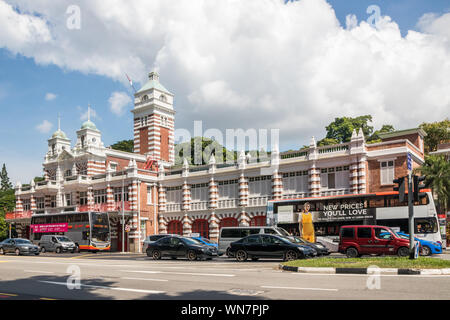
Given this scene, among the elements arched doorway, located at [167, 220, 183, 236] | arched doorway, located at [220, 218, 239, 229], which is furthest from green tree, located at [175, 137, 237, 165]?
arched doorway, located at [220, 218, 239, 229]

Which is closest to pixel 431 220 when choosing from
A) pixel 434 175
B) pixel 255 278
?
pixel 434 175

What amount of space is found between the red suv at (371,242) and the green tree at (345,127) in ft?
118

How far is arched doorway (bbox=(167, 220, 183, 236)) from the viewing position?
1846 inches

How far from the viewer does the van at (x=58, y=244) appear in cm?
3887

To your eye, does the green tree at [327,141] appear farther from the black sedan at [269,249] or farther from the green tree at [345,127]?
the black sedan at [269,249]

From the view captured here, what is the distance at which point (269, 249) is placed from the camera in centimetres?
2200

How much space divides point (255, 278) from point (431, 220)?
16.1m

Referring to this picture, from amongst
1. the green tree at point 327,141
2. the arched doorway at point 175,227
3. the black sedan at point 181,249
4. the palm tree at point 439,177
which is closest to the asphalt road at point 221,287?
the black sedan at point 181,249

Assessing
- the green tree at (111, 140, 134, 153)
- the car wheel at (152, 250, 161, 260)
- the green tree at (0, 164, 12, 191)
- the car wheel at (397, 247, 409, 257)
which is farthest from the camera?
the green tree at (0, 164, 12, 191)

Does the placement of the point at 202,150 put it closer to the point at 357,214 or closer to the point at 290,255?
the point at 357,214

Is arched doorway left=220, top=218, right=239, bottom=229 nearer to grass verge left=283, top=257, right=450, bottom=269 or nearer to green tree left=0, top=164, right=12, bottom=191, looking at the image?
grass verge left=283, top=257, right=450, bottom=269

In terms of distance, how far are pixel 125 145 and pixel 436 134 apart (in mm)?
54994

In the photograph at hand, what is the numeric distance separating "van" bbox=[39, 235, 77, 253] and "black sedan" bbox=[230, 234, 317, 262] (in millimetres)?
21299
